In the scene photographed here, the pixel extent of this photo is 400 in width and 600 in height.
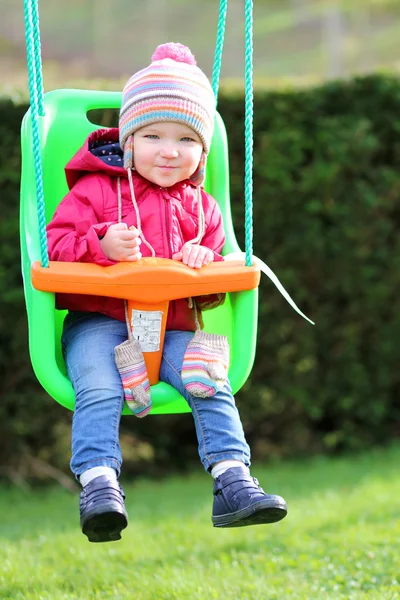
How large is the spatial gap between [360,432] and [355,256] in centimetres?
136

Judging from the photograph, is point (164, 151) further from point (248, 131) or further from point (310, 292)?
point (310, 292)

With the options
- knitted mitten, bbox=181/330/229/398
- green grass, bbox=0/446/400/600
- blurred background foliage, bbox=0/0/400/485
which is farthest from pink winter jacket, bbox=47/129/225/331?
blurred background foliage, bbox=0/0/400/485

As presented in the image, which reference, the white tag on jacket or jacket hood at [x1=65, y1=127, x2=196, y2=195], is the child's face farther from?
the white tag on jacket

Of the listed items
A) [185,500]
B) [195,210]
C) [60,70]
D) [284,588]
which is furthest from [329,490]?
[60,70]

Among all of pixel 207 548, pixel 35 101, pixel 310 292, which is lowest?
pixel 207 548

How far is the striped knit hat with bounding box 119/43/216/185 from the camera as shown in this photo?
3.25 meters

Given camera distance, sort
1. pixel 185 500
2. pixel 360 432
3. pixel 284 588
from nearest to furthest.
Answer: pixel 284 588, pixel 185 500, pixel 360 432

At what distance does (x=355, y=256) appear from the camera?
6695 millimetres

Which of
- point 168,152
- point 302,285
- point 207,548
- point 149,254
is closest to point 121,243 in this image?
point 149,254

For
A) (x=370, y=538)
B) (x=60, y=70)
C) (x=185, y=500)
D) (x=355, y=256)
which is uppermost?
(x=60, y=70)

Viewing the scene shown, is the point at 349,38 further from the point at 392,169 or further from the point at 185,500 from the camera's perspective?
the point at 185,500

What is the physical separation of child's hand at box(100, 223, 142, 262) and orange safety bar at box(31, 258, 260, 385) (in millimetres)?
27

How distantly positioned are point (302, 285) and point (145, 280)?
372cm

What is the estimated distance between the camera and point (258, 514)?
2.85 meters
